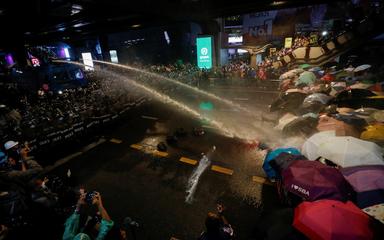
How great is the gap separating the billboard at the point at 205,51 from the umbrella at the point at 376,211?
61.2 ft

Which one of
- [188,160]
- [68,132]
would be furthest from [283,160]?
[68,132]

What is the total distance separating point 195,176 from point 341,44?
2232 cm

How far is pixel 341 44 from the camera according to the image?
69.0 ft

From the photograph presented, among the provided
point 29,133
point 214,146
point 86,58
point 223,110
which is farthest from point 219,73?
point 86,58

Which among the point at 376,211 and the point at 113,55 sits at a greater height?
the point at 113,55

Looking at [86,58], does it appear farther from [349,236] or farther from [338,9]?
[349,236]

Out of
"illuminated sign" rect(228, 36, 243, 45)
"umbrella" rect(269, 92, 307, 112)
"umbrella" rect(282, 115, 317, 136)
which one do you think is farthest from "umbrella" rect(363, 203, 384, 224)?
"illuminated sign" rect(228, 36, 243, 45)

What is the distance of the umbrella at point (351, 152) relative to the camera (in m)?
4.71

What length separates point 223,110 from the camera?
14.3 meters

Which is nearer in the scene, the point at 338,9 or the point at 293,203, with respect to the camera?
the point at 293,203

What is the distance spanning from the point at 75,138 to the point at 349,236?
10.5 metres

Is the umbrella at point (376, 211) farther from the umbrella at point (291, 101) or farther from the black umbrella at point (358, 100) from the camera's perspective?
the umbrella at point (291, 101)

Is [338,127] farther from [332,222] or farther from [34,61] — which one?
[34,61]

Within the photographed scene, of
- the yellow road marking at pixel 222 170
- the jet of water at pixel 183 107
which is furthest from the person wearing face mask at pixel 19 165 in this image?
the jet of water at pixel 183 107
